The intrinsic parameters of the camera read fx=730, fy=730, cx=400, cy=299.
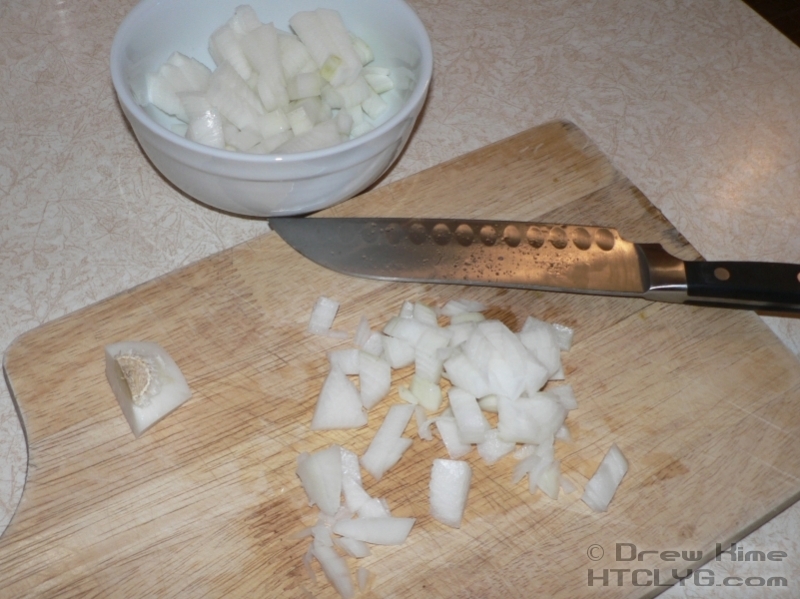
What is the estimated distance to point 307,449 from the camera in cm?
→ 100

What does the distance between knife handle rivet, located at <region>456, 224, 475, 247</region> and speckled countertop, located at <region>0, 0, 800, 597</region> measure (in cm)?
27

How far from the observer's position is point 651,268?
1.13 m

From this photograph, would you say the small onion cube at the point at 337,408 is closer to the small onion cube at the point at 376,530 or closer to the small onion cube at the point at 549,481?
the small onion cube at the point at 376,530

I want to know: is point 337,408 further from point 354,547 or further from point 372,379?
point 354,547

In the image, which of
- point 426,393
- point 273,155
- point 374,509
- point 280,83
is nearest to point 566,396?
point 426,393

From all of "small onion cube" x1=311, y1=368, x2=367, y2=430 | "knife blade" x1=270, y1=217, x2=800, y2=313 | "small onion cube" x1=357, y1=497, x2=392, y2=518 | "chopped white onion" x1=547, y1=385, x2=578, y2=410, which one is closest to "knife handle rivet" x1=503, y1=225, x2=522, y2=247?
"knife blade" x1=270, y1=217, x2=800, y2=313

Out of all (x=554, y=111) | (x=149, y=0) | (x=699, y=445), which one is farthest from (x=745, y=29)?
(x=149, y=0)

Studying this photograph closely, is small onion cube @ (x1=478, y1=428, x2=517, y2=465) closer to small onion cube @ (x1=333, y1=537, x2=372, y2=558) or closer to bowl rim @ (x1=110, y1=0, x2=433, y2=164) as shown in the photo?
small onion cube @ (x1=333, y1=537, x2=372, y2=558)

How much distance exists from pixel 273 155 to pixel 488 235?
366mm

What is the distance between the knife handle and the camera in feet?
3.58

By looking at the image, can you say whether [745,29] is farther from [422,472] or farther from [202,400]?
[202,400]

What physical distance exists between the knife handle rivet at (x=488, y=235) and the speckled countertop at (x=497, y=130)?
278 mm

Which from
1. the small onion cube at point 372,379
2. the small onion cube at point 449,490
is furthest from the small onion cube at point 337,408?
the small onion cube at point 449,490

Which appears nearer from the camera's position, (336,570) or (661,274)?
(336,570)
